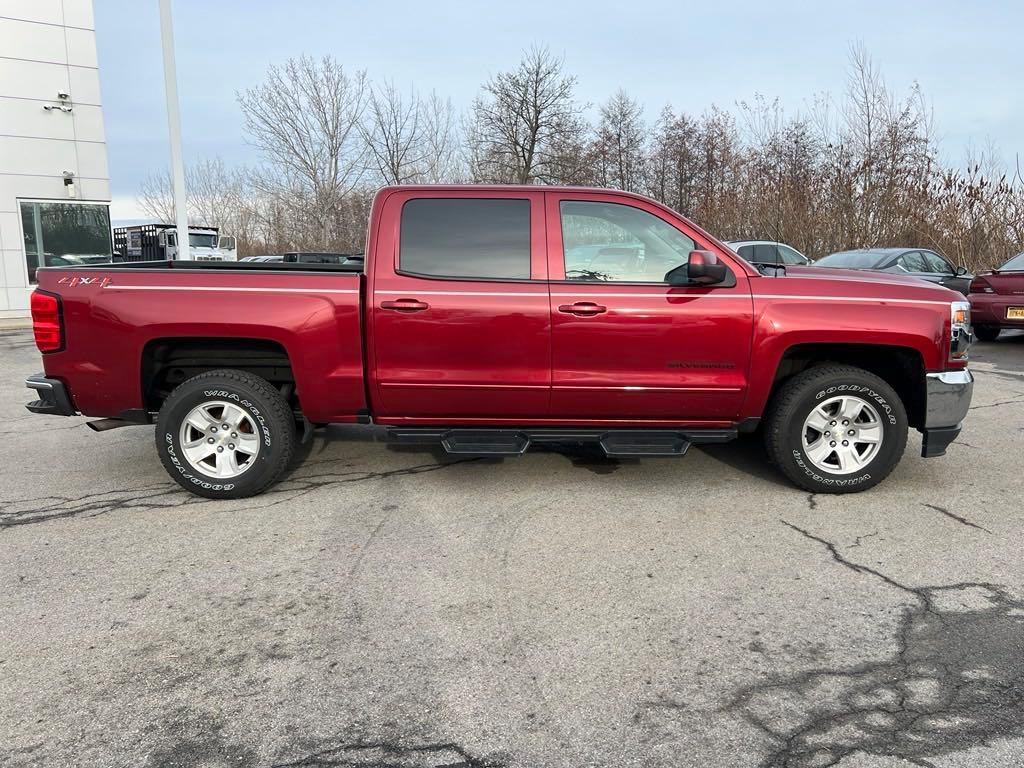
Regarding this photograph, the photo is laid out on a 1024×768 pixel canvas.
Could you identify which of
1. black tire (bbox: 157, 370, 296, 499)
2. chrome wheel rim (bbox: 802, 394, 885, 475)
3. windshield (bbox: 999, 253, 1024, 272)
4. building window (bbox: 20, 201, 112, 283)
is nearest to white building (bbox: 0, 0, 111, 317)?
building window (bbox: 20, 201, 112, 283)

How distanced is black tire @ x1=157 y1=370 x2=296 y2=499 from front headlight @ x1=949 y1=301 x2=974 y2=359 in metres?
4.35

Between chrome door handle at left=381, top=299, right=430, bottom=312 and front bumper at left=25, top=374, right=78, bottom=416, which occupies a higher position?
chrome door handle at left=381, top=299, right=430, bottom=312

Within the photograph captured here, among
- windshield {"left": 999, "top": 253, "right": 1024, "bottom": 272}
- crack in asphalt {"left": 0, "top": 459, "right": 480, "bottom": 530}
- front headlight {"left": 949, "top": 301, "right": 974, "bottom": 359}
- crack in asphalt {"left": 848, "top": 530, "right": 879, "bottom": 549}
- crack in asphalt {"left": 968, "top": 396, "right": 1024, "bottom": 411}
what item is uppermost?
windshield {"left": 999, "top": 253, "right": 1024, "bottom": 272}

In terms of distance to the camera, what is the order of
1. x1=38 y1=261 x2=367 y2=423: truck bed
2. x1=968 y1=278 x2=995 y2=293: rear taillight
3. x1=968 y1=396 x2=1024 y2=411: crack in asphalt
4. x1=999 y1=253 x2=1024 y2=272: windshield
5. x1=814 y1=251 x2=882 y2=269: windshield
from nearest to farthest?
x1=38 y1=261 x2=367 y2=423: truck bed, x1=968 y1=396 x2=1024 y2=411: crack in asphalt, x1=999 y1=253 x2=1024 y2=272: windshield, x1=968 y1=278 x2=995 y2=293: rear taillight, x1=814 y1=251 x2=882 y2=269: windshield

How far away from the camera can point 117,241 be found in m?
36.5

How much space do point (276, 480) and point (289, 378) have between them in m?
0.72

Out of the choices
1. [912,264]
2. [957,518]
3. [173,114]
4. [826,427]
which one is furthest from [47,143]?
[957,518]

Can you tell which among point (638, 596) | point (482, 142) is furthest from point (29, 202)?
point (638, 596)

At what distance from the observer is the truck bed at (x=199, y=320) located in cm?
457

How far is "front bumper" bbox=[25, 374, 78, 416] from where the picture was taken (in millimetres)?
4734

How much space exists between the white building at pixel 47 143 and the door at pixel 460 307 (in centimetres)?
2004

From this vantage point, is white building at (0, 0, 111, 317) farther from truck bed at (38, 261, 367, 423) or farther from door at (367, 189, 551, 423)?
door at (367, 189, 551, 423)

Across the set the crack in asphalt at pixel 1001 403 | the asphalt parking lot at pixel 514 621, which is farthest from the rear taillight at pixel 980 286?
the asphalt parking lot at pixel 514 621

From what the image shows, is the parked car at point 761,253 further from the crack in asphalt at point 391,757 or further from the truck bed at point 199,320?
the crack in asphalt at point 391,757
